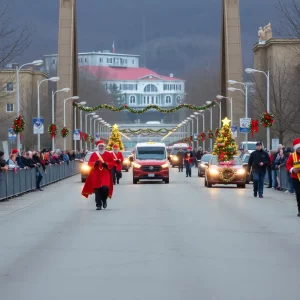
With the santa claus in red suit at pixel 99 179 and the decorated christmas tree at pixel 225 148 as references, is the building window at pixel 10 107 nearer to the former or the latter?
the decorated christmas tree at pixel 225 148

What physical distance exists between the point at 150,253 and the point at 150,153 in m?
33.7

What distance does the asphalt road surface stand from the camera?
11.6 meters

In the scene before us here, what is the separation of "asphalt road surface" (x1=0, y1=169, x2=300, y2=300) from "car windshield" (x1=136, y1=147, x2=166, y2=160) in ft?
68.5

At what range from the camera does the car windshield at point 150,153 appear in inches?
1906

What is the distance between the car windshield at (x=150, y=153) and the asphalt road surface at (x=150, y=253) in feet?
68.5

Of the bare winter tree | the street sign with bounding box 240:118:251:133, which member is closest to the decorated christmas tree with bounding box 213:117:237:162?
the bare winter tree

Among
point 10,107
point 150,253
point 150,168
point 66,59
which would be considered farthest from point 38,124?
point 10,107

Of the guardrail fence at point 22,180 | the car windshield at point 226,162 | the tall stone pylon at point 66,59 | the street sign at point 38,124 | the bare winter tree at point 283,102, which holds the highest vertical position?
the tall stone pylon at point 66,59

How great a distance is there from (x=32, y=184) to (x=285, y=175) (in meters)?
9.70

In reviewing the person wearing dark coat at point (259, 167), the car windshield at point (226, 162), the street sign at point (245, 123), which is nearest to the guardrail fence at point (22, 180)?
the car windshield at point (226, 162)

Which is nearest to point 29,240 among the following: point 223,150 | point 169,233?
point 169,233

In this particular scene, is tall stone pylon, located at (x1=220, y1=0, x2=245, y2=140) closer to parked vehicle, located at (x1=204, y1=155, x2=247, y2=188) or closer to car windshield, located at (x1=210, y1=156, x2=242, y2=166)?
car windshield, located at (x1=210, y1=156, x2=242, y2=166)

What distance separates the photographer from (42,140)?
10488 centimetres

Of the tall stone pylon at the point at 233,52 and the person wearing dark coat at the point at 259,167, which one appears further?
the tall stone pylon at the point at 233,52
